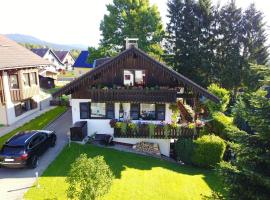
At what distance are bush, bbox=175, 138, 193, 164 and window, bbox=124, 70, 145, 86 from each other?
554 centimetres

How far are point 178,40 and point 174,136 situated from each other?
23131mm

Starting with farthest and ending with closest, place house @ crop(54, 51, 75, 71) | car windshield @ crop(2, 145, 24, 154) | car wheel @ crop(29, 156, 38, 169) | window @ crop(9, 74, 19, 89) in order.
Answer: house @ crop(54, 51, 75, 71), window @ crop(9, 74, 19, 89), car wheel @ crop(29, 156, 38, 169), car windshield @ crop(2, 145, 24, 154)


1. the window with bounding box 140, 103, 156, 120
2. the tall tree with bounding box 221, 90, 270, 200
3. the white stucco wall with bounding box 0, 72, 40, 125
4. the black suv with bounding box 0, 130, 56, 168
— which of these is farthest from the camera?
the white stucco wall with bounding box 0, 72, 40, 125

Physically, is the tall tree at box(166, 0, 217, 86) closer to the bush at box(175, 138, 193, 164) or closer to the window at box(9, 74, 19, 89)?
the bush at box(175, 138, 193, 164)

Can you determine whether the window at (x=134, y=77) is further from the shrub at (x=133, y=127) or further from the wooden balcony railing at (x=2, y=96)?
the wooden balcony railing at (x=2, y=96)

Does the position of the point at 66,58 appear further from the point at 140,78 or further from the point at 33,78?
the point at 140,78

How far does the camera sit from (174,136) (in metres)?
20.7

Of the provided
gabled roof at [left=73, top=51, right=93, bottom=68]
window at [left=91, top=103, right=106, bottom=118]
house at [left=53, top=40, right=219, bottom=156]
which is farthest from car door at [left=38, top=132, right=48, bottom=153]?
gabled roof at [left=73, top=51, right=93, bottom=68]

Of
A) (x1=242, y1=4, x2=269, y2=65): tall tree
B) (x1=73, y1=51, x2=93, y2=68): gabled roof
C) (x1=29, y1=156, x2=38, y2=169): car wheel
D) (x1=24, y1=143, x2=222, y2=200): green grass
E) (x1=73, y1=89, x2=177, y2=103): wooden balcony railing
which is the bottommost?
(x1=24, y1=143, x2=222, y2=200): green grass

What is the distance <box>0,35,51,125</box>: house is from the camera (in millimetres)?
24531

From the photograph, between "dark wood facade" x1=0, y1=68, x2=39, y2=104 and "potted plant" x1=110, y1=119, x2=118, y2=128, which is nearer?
"potted plant" x1=110, y1=119, x2=118, y2=128

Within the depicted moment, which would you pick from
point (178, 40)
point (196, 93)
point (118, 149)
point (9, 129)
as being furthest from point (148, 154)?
point (178, 40)

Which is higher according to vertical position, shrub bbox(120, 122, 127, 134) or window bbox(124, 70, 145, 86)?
window bbox(124, 70, 145, 86)

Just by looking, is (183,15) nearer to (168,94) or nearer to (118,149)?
(168,94)
